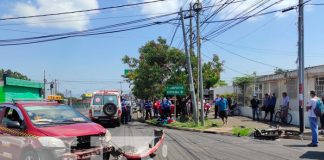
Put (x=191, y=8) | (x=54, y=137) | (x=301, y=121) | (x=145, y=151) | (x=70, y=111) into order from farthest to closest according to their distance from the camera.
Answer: (x=191, y=8) < (x=301, y=121) < (x=70, y=111) < (x=145, y=151) < (x=54, y=137)

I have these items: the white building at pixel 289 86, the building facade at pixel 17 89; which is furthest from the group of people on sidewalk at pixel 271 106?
the building facade at pixel 17 89

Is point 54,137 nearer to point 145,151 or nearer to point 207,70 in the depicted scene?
point 145,151

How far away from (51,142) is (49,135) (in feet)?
0.75

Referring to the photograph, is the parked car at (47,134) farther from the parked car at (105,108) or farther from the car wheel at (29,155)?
the parked car at (105,108)

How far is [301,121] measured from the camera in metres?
18.3

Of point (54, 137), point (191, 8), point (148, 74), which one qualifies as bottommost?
point (54, 137)

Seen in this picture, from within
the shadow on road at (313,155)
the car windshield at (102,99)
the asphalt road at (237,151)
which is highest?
the car windshield at (102,99)

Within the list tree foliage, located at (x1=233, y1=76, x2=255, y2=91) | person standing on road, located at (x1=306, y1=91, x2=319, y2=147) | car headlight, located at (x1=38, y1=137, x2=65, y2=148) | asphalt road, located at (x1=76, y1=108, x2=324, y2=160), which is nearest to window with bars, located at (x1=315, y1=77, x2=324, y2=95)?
asphalt road, located at (x1=76, y1=108, x2=324, y2=160)

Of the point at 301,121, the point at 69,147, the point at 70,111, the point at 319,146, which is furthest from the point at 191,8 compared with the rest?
the point at 69,147

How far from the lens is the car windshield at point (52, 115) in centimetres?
970

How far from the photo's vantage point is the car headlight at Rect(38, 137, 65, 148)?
28.3 feet

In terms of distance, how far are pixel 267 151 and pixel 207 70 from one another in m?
21.0

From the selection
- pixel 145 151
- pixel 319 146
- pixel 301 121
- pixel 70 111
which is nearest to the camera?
pixel 145 151

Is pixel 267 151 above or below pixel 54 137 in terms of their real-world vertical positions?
below
